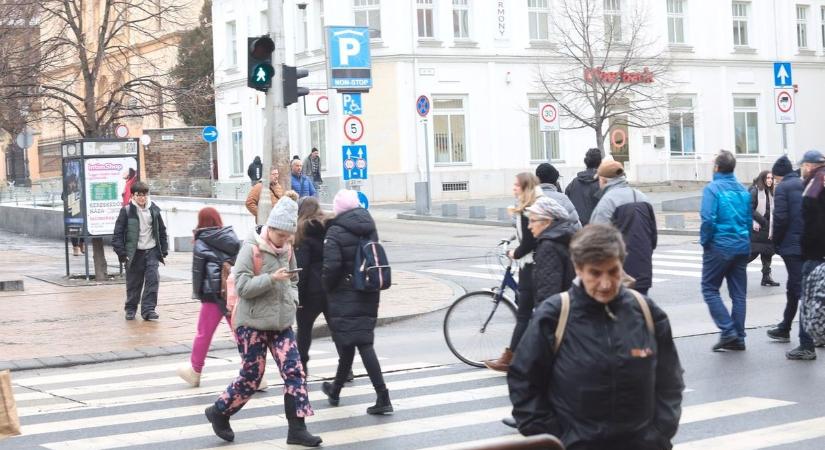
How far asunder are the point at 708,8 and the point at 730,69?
254 centimetres

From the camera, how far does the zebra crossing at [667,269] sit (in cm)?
2058

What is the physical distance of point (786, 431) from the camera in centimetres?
863

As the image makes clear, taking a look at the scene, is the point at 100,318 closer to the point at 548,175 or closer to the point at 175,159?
the point at 548,175

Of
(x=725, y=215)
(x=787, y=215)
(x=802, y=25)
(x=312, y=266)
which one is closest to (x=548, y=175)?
(x=725, y=215)

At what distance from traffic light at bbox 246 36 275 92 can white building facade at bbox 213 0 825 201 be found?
83.2 feet

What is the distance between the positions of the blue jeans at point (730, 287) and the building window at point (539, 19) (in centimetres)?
3565

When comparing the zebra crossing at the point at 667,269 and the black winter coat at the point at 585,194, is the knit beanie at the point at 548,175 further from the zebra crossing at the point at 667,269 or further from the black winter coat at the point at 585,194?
the zebra crossing at the point at 667,269

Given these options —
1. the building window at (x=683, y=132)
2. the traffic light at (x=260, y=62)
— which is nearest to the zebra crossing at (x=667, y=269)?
the traffic light at (x=260, y=62)

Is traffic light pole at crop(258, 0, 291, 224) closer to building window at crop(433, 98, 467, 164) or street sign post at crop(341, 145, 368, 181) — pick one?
street sign post at crop(341, 145, 368, 181)

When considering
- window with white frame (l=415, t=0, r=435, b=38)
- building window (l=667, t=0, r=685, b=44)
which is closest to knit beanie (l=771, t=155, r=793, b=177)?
window with white frame (l=415, t=0, r=435, b=38)

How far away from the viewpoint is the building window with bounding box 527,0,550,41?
47.2 meters

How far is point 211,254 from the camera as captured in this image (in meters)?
11.0

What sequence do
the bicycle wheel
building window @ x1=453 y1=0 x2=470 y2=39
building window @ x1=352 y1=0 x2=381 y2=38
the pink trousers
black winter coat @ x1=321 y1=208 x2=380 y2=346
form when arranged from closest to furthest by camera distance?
black winter coat @ x1=321 y1=208 x2=380 y2=346
the pink trousers
the bicycle wheel
building window @ x1=352 y1=0 x2=381 y2=38
building window @ x1=453 y1=0 x2=470 y2=39

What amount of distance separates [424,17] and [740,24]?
1439 cm
